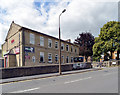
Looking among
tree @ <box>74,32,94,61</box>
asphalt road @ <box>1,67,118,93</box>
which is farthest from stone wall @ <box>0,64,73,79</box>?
tree @ <box>74,32,94,61</box>

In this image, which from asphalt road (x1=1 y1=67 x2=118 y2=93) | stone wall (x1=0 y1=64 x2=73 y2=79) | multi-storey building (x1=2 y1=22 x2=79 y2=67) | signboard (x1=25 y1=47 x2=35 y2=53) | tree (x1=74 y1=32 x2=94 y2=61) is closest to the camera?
asphalt road (x1=1 y1=67 x2=118 y2=93)

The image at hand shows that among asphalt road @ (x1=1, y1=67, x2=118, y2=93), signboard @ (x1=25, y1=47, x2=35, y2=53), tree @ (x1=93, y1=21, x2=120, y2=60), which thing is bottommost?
asphalt road @ (x1=1, y1=67, x2=118, y2=93)

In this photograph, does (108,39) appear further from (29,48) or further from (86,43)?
(29,48)

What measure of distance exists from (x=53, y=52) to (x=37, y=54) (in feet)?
15.8

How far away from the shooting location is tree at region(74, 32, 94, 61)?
3987 centimetres

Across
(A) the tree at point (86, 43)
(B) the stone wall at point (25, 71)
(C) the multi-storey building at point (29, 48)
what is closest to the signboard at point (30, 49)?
(C) the multi-storey building at point (29, 48)

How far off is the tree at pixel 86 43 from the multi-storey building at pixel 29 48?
728 inches

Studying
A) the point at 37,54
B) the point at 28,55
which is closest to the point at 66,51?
the point at 37,54

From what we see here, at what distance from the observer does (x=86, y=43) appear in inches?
1642

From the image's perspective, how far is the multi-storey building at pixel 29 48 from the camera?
17266 mm

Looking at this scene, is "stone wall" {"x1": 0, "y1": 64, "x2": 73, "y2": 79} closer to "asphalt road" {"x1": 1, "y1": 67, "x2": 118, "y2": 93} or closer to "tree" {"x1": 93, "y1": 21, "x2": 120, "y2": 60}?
"asphalt road" {"x1": 1, "y1": 67, "x2": 118, "y2": 93}

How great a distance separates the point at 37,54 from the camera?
63.8 ft

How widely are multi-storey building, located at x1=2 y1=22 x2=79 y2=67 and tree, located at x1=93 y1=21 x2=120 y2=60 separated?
54.2ft

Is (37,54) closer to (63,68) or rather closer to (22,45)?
(22,45)
